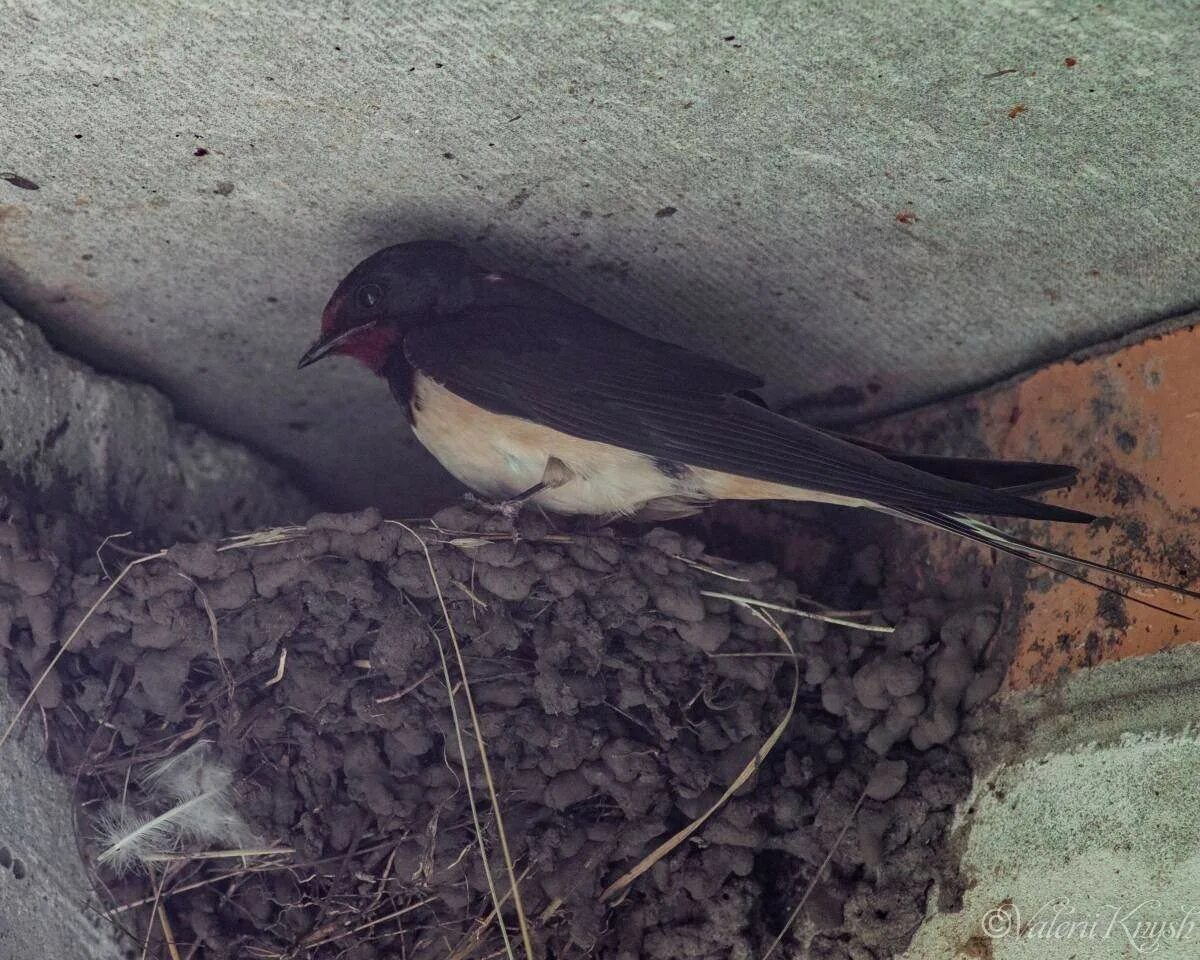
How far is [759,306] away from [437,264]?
0.80m

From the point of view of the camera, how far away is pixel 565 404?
3217 mm

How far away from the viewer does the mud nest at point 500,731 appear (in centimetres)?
305

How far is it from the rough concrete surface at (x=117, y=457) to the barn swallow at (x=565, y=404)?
0.72m

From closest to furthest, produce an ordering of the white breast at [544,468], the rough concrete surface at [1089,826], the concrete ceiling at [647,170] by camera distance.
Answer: the concrete ceiling at [647,170]
the rough concrete surface at [1089,826]
the white breast at [544,468]

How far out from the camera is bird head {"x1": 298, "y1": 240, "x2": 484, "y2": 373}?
3.32 meters

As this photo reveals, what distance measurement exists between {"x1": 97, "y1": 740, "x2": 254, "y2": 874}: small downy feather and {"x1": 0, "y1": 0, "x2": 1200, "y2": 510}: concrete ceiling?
1.17 meters

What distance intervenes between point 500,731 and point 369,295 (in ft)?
3.63

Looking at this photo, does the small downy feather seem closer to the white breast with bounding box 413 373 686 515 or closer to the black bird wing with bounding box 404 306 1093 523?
the white breast with bounding box 413 373 686 515

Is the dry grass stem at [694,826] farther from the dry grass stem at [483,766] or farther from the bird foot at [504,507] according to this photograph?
the bird foot at [504,507]

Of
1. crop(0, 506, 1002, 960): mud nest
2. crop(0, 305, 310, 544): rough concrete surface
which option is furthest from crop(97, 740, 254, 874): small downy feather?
crop(0, 305, 310, 544): rough concrete surface

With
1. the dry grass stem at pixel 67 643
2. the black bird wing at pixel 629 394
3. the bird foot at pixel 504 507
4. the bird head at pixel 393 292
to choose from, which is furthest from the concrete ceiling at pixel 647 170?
the dry grass stem at pixel 67 643

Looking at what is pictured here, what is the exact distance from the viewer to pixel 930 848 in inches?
118

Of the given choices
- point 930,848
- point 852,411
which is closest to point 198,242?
point 852,411

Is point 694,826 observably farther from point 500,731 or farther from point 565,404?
point 565,404
